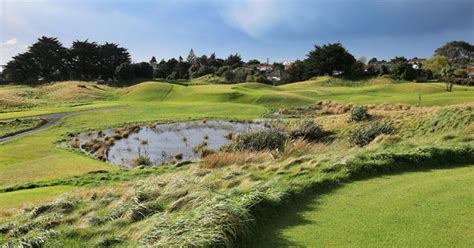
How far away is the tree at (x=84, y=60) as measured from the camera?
88438 mm

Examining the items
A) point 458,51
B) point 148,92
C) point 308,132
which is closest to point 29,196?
point 308,132

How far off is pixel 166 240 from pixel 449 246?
3575 mm

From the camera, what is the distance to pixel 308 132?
985 inches

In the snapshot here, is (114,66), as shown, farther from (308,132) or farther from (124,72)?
(308,132)

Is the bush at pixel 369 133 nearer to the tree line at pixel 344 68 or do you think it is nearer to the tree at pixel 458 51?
the tree line at pixel 344 68

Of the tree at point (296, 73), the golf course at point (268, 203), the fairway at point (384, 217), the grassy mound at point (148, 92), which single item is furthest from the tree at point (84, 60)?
the fairway at point (384, 217)

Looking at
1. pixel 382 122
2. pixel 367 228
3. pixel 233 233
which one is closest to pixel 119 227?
pixel 233 233

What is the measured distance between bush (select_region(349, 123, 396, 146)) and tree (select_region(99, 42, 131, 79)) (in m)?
75.5

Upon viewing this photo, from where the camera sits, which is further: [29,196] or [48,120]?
[48,120]

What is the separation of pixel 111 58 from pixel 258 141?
262 feet

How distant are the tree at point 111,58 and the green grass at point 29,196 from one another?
79.8 m

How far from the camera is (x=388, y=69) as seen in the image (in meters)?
80.2

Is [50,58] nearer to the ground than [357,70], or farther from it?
farther from it

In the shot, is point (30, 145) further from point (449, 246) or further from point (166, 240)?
point (449, 246)
